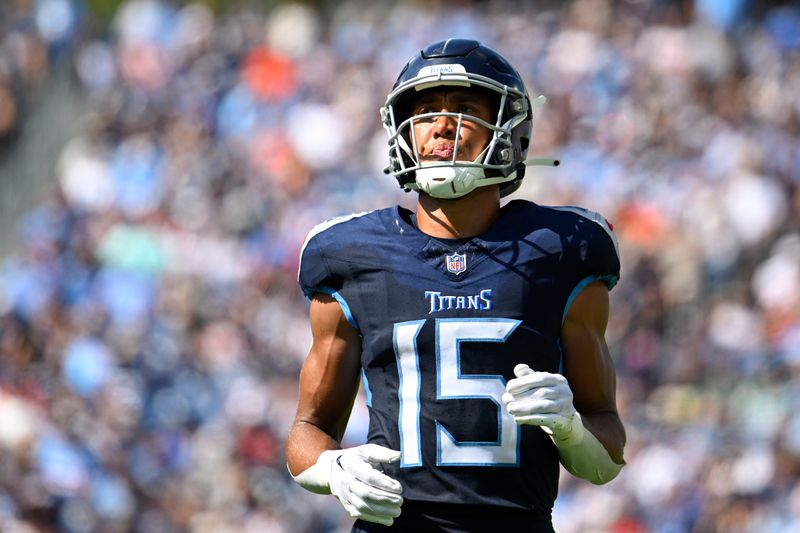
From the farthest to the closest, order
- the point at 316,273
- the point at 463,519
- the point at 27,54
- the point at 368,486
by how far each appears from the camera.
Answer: the point at 27,54
the point at 316,273
the point at 463,519
the point at 368,486

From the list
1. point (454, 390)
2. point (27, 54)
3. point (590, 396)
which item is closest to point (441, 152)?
point (454, 390)

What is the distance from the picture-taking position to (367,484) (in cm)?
316

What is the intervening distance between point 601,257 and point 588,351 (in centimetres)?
23

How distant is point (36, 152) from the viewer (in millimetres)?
13156

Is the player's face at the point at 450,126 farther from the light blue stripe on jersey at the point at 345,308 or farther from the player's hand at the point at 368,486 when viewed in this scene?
the player's hand at the point at 368,486

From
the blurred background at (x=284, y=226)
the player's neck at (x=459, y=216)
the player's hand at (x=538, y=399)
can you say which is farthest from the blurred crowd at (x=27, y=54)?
the player's hand at (x=538, y=399)

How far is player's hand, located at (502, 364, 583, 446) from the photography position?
3160mm

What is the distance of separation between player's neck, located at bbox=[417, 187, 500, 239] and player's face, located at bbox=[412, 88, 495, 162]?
113 mm

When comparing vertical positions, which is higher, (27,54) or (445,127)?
(27,54)

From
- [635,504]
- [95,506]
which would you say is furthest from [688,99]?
[95,506]

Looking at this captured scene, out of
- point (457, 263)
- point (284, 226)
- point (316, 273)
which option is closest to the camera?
point (457, 263)

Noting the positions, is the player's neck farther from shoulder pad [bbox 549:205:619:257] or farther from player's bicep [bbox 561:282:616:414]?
player's bicep [bbox 561:282:616:414]

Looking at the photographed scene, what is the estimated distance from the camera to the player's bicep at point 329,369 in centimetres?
359

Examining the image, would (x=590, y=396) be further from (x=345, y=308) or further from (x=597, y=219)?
(x=345, y=308)
